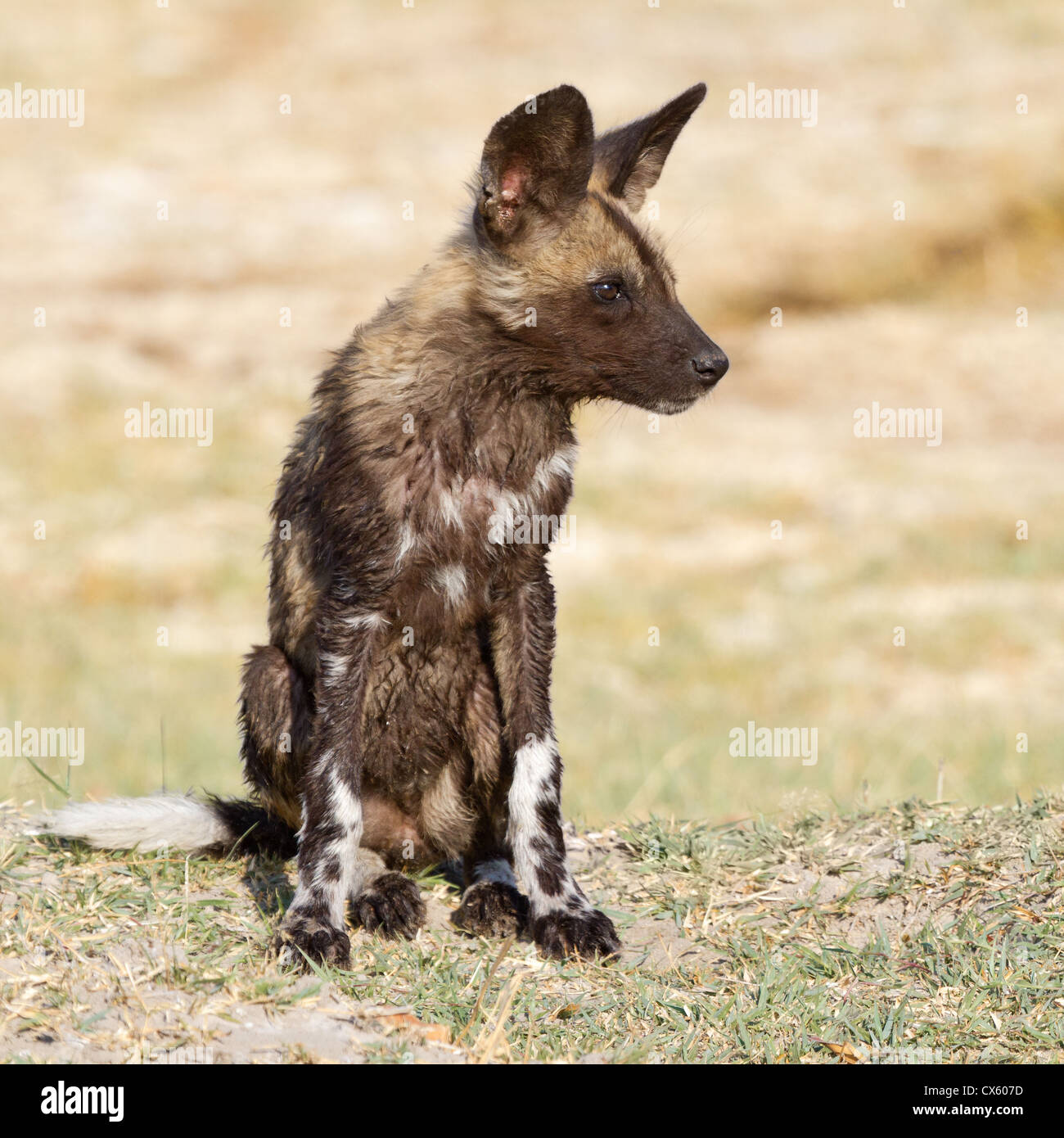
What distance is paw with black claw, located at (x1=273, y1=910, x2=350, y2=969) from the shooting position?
16.0 ft

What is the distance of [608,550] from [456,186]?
11602 millimetres

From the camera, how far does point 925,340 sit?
26.6m

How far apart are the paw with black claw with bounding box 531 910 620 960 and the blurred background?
1907 mm

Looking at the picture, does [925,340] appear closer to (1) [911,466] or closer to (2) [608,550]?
(1) [911,466]

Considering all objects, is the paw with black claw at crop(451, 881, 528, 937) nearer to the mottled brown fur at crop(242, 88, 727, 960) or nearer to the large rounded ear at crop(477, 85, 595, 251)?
the mottled brown fur at crop(242, 88, 727, 960)

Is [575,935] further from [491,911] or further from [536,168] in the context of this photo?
[536,168]

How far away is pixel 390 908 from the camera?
5430 millimetres

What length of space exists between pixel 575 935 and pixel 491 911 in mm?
408

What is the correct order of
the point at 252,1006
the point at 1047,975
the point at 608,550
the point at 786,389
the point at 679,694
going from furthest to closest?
the point at 786,389 → the point at 608,550 → the point at 679,694 → the point at 1047,975 → the point at 252,1006

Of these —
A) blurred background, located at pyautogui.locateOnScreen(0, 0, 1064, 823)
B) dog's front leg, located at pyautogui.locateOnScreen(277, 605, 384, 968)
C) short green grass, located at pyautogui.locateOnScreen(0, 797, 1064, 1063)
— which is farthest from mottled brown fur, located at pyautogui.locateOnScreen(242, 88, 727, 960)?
blurred background, located at pyautogui.locateOnScreen(0, 0, 1064, 823)

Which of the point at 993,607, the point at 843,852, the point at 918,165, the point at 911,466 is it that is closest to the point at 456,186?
the point at 918,165

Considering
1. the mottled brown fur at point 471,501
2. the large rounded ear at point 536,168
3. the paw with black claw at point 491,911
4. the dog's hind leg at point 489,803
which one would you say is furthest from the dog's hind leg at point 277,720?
the large rounded ear at point 536,168

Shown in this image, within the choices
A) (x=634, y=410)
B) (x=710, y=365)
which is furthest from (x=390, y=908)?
(x=634, y=410)

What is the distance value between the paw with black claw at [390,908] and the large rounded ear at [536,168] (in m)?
2.52
